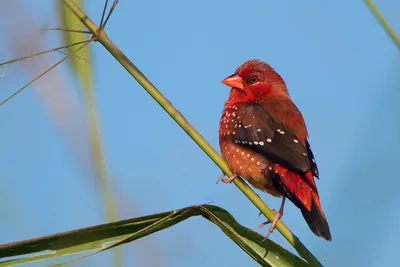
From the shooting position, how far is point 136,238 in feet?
4.63

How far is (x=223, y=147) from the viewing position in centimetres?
343

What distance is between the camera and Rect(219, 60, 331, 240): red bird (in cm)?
275

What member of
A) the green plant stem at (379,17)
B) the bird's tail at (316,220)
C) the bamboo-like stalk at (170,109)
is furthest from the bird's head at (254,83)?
the green plant stem at (379,17)

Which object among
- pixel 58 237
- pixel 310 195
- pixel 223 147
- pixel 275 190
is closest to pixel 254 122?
pixel 223 147

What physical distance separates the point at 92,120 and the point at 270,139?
2077mm

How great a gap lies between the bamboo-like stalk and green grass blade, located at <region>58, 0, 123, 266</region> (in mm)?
103

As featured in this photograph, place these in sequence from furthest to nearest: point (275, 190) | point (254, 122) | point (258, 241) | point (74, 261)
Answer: point (254, 122) → point (275, 190) → point (258, 241) → point (74, 261)

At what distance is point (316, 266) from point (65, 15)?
87cm

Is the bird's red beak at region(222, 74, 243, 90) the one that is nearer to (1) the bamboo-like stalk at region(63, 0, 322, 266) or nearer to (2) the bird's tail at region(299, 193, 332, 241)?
(2) the bird's tail at region(299, 193, 332, 241)

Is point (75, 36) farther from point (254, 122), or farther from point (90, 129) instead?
point (254, 122)

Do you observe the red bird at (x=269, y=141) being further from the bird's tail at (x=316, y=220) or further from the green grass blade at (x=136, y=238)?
the green grass blade at (x=136, y=238)

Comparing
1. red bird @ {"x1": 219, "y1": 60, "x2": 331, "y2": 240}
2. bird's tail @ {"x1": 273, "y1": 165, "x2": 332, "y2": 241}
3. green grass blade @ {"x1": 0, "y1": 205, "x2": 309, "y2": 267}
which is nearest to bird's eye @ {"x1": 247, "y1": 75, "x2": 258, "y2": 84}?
red bird @ {"x1": 219, "y1": 60, "x2": 331, "y2": 240}

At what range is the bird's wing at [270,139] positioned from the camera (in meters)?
2.90

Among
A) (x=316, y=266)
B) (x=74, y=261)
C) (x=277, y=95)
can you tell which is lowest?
(x=316, y=266)
